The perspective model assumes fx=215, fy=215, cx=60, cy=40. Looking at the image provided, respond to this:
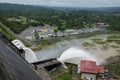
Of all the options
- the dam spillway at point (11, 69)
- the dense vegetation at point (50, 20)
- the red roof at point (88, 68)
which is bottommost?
the dense vegetation at point (50, 20)

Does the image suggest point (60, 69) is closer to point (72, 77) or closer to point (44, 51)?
point (72, 77)

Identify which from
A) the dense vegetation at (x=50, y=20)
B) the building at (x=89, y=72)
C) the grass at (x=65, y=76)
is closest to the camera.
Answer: the grass at (x=65, y=76)

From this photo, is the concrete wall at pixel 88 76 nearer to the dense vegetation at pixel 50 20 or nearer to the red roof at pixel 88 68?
the red roof at pixel 88 68

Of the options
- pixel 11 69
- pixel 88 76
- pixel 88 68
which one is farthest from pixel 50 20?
pixel 11 69

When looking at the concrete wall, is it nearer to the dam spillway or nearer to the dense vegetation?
the dam spillway

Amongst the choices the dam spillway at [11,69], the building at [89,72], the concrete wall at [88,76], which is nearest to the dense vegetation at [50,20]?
the building at [89,72]

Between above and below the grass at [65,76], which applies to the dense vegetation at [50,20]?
below

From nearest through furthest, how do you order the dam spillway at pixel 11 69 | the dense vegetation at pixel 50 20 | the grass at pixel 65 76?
the dam spillway at pixel 11 69
the grass at pixel 65 76
the dense vegetation at pixel 50 20

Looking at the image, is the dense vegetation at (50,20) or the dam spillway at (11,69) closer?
the dam spillway at (11,69)

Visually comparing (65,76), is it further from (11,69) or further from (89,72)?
(11,69)

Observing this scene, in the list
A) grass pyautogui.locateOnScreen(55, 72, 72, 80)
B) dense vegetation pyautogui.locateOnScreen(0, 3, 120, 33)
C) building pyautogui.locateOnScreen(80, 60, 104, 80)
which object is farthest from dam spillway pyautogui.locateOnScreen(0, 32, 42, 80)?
dense vegetation pyautogui.locateOnScreen(0, 3, 120, 33)

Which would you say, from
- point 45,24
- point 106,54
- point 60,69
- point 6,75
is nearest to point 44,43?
point 106,54

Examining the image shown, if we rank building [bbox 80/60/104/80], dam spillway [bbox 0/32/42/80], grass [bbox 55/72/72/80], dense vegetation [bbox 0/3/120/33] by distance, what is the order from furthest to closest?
dense vegetation [bbox 0/3/120/33], building [bbox 80/60/104/80], grass [bbox 55/72/72/80], dam spillway [bbox 0/32/42/80]
